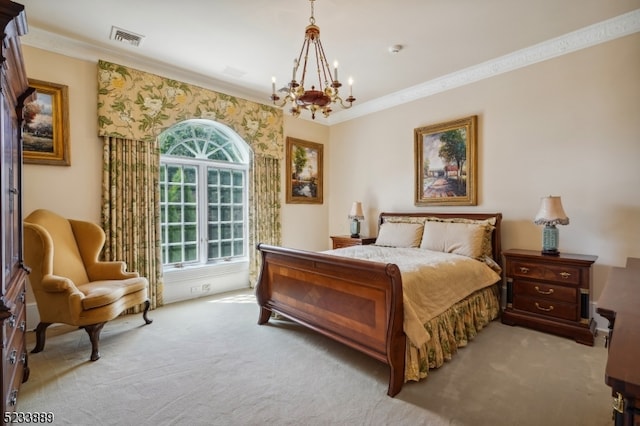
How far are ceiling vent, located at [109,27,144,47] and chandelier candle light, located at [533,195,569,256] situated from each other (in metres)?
4.55

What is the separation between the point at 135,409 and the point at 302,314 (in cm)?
140

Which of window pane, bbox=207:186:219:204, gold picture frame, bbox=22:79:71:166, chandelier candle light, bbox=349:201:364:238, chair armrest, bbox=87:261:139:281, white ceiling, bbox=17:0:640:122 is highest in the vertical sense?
white ceiling, bbox=17:0:640:122

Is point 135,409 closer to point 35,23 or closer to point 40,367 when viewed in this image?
point 40,367

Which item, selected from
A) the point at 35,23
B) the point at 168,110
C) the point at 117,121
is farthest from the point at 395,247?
the point at 35,23

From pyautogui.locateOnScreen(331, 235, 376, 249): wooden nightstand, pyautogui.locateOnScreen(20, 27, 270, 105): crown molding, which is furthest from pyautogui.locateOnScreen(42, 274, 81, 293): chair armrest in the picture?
pyautogui.locateOnScreen(331, 235, 376, 249): wooden nightstand

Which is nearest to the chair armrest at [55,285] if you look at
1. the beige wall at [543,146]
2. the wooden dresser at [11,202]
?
the wooden dresser at [11,202]

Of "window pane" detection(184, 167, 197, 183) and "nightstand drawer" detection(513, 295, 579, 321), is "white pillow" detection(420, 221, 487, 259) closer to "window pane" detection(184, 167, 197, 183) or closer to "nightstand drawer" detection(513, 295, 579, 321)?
"nightstand drawer" detection(513, 295, 579, 321)

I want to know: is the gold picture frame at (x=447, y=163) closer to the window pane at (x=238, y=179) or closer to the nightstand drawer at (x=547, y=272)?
the nightstand drawer at (x=547, y=272)

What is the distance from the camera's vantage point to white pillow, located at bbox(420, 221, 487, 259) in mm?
3406

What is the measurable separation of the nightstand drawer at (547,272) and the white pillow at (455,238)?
38cm

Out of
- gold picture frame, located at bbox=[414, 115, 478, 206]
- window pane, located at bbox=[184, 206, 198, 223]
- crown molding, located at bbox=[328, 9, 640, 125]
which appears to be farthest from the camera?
window pane, located at bbox=[184, 206, 198, 223]

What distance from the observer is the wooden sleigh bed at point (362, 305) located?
81.6 inches

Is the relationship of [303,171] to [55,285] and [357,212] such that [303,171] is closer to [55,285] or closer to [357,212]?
[357,212]

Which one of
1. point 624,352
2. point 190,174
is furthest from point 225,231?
point 624,352
